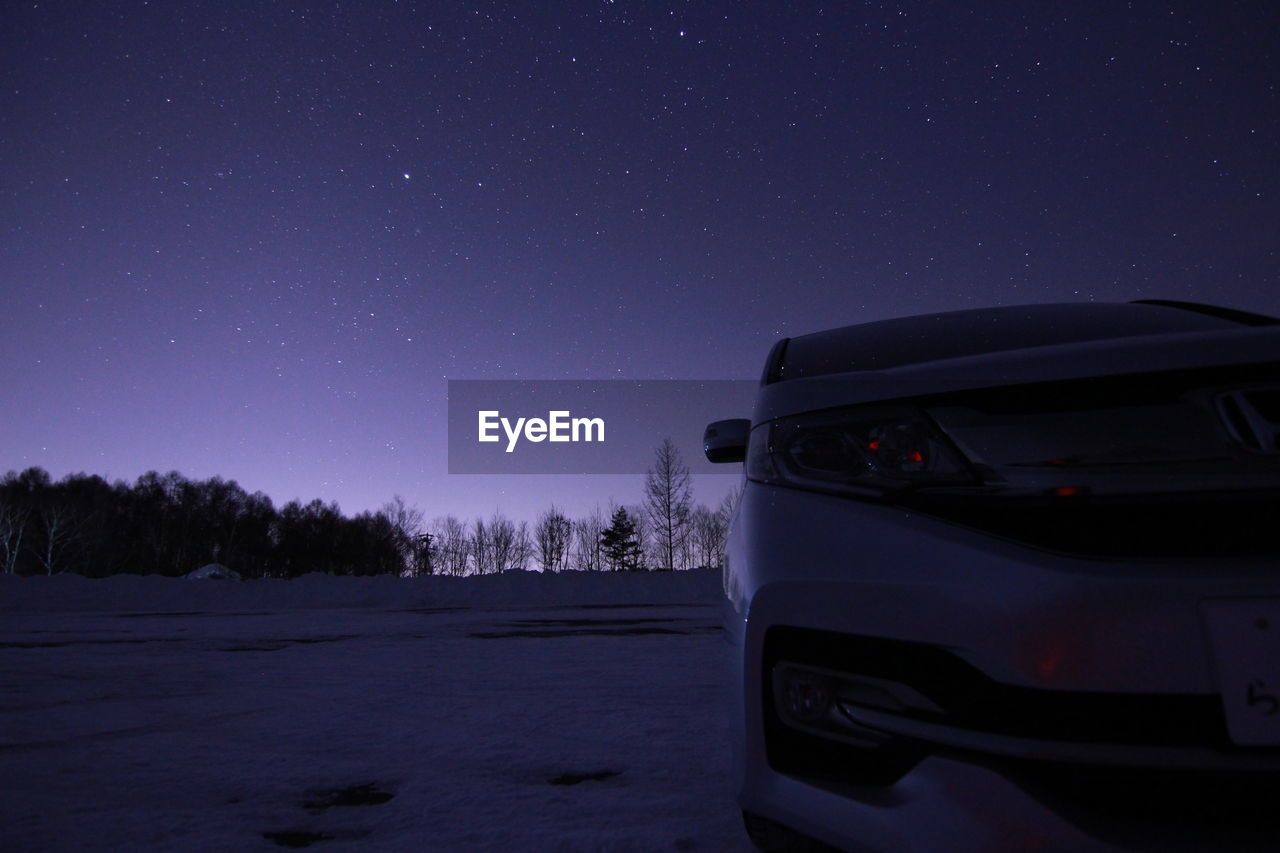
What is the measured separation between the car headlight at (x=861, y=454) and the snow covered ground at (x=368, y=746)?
1065 millimetres

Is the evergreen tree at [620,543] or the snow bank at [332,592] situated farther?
the evergreen tree at [620,543]

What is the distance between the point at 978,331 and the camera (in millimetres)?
2455

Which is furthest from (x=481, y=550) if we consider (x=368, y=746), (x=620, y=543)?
(x=368, y=746)

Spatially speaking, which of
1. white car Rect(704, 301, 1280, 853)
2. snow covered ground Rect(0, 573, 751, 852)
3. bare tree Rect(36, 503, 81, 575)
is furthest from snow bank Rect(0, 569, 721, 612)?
bare tree Rect(36, 503, 81, 575)

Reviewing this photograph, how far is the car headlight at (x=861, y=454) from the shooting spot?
4.25ft

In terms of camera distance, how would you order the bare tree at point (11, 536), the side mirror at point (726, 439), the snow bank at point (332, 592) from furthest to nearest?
the bare tree at point (11, 536), the snow bank at point (332, 592), the side mirror at point (726, 439)

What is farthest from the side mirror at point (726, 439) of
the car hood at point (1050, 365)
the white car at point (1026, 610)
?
the white car at point (1026, 610)

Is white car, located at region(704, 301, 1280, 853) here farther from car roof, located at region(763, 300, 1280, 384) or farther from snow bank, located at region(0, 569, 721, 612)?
snow bank, located at region(0, 569, 721, 612)

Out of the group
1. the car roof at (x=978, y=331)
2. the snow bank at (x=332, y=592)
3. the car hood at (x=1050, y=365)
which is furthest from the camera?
the snow bank at (x=332, y=592)

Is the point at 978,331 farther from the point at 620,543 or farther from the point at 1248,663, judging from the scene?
the point at 620,543

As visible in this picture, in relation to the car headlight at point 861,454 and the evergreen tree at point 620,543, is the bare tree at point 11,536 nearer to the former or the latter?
the evergreen tree at point 620,543

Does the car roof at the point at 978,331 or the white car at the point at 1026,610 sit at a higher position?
the car roof at the point at 978,331

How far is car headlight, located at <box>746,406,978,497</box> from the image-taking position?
1.29 metres

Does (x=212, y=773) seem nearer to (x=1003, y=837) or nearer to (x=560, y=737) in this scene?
(x=560, y=737)
